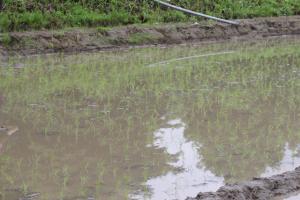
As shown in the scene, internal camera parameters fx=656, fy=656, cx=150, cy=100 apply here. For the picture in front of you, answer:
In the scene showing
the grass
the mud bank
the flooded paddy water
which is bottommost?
the flooded paddy water

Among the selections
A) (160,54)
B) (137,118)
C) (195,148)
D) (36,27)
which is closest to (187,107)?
(137,118)

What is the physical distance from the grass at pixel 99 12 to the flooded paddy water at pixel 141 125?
139 cm

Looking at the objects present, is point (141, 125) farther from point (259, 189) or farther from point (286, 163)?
point (259, 189)

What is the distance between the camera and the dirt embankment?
12.0 m

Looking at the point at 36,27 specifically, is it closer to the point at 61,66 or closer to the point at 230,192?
the point at 61,66

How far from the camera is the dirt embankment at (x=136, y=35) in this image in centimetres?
1198

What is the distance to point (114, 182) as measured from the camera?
488 centimetres

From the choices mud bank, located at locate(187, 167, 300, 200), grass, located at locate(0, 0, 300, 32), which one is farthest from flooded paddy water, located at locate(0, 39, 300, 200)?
grass, located at locate(0, 0, 300, 32)

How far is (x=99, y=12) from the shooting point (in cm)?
1404

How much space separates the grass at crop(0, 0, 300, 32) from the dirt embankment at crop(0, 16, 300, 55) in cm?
40

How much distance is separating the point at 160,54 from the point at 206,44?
2.10m

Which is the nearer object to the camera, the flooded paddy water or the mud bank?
the mud bank

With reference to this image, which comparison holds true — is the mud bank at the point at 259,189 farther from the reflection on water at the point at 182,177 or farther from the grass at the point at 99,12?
the grass at the point at 99,12

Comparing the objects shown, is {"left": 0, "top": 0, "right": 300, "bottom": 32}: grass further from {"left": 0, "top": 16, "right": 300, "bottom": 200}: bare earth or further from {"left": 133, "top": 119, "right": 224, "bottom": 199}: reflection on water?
{"left": 133, "top": 119, "right": 224, "bottom": 199}: reflection on water
